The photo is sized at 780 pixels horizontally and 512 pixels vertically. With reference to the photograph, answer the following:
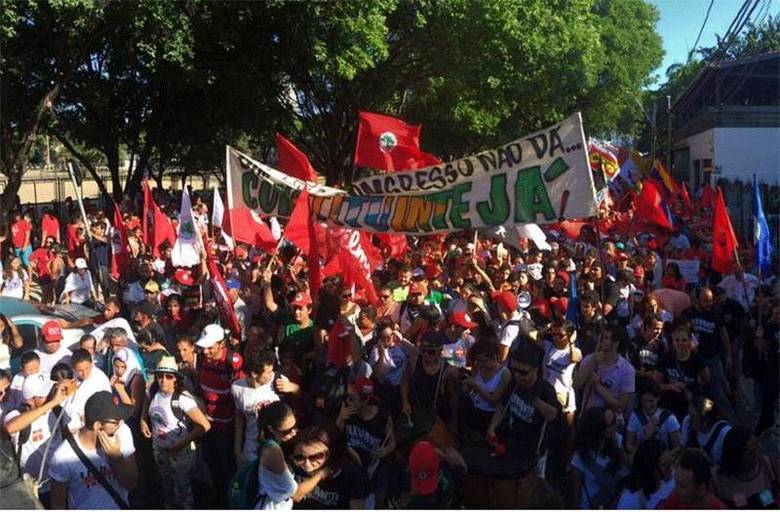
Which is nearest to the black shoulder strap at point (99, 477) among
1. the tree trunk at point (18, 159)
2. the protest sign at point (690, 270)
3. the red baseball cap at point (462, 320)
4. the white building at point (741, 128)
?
the red baseball cap at point (462, 320)

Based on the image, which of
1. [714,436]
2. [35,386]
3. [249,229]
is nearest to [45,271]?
[249,229]

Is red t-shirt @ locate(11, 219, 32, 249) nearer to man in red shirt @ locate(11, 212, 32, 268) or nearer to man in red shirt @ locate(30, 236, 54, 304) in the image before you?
man in red shirt @ locate(11, 212, 32, 268)

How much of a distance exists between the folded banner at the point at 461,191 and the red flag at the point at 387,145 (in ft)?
8.45

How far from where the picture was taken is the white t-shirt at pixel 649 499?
370 cm

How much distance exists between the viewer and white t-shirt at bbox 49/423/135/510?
4.25 meters

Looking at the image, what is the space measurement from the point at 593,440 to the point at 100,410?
9.53 ft

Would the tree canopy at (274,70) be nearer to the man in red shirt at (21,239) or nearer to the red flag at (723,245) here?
the man in red shirt at (21,239)

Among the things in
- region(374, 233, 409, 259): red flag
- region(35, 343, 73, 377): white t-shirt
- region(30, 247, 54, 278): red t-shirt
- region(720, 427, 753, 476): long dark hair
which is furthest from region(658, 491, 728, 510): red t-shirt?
region(30, 247, 54, 278): red t-shirt

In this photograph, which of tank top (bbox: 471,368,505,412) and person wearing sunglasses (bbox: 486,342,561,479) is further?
tank top (bbox: 471,368,505,412)

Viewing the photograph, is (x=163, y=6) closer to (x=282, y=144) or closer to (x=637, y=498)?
(x=282, y=144)

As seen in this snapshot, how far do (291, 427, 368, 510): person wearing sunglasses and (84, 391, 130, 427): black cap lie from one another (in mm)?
1116

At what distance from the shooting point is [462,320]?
20.6 ft

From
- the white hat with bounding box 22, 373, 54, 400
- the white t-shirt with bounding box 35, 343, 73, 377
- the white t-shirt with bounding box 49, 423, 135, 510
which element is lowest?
the white t-shirt with bounding box 49, 423, 135, 510

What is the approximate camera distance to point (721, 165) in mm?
27609
